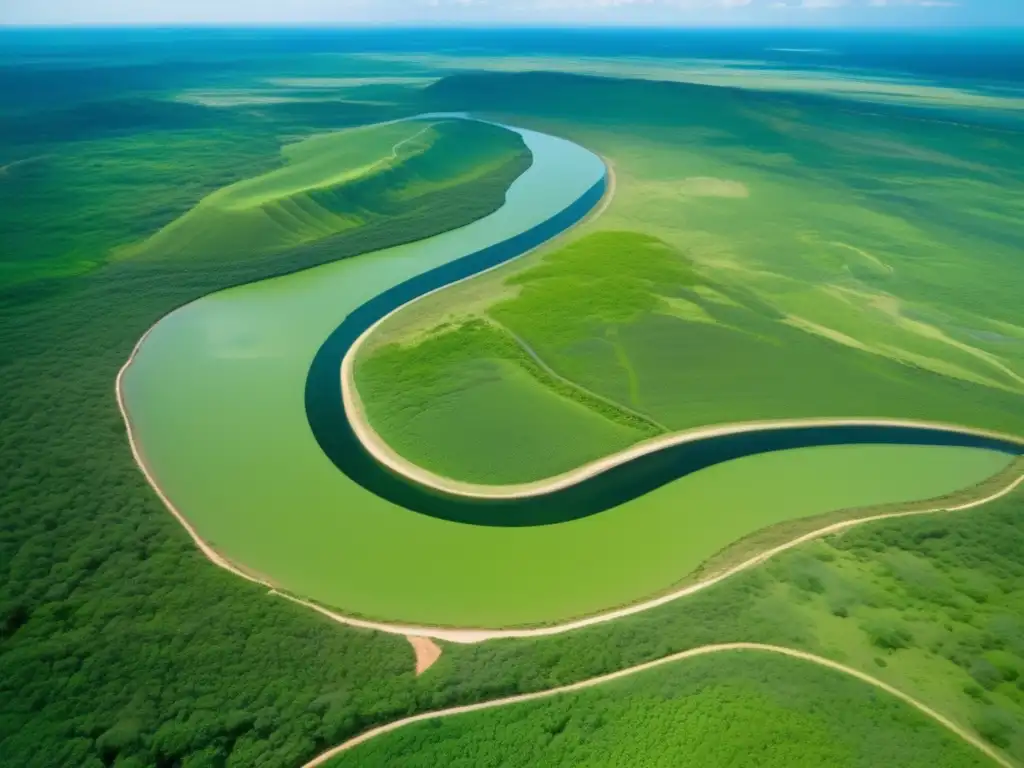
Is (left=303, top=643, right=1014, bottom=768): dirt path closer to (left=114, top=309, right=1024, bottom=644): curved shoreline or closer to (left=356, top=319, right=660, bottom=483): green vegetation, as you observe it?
(left=114, top=309, right=1024, bottom=644): curved shoreline

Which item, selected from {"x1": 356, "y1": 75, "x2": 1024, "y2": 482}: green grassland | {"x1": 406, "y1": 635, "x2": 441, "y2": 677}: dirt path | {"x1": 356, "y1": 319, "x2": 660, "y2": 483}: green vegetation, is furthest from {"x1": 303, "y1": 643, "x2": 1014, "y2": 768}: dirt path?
{"x1": 356, "y1": 75, "x2": 1024, "y2": 482}: green grassland

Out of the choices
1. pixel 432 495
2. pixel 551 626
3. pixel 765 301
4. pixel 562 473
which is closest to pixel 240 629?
pixel 432 495

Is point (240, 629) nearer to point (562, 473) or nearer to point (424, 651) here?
point (424, 651)

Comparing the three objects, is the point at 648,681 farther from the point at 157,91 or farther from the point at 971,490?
the point at 157,91

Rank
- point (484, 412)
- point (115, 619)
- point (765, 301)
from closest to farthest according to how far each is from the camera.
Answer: point (115, 619) < point (484, 412) < point (765, 301)

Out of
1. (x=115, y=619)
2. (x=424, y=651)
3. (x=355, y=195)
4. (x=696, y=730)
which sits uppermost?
(x=355, y=195)

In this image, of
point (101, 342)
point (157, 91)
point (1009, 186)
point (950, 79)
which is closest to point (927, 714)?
point (101, 342)
